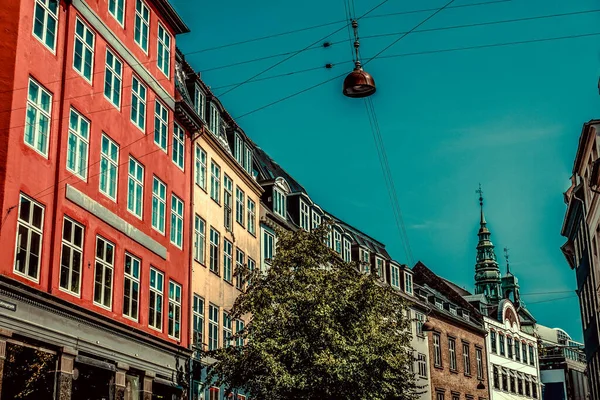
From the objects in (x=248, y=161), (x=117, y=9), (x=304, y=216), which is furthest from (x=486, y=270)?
(x=117, y=9)

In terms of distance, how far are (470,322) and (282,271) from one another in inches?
1682

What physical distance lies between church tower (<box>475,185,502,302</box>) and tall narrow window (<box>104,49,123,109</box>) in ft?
254

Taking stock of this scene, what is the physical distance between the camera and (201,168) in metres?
35.3

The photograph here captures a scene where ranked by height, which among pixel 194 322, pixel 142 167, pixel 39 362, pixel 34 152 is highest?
pixel 142 167

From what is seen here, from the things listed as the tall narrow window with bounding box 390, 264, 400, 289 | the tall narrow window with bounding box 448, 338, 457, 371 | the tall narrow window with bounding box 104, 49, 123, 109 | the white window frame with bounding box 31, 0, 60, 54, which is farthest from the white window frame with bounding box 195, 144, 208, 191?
the tall narrow window with bounding box 448, 338, 457, 371

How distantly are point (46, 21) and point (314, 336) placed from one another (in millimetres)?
12993

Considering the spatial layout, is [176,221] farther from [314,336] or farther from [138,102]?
[314,336]

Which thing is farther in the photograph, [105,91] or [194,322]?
[194,322]

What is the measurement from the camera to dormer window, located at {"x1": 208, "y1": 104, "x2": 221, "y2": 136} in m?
37.2

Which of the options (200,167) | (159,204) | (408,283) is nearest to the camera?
(159,204)

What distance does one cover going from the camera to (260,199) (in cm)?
4284

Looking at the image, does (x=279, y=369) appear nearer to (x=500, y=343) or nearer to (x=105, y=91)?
(x=105, y=91)

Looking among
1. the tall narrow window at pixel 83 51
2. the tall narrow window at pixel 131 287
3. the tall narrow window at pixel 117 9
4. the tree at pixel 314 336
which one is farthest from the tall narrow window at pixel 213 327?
the tall narrow window at pixel 83 51

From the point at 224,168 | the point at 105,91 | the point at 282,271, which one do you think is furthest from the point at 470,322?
the point at 105,91
